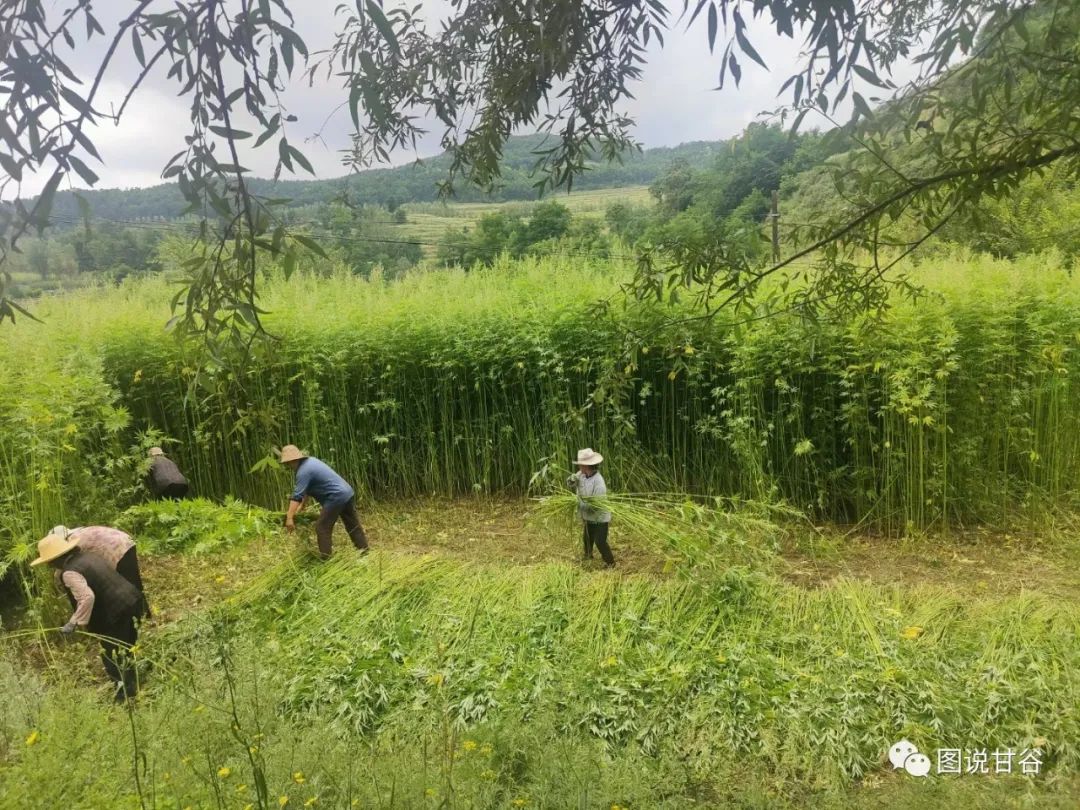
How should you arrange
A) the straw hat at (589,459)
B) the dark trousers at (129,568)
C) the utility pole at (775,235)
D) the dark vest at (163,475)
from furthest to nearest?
1. the dark vest at (163,475)
2. the straw hat at (589,459)
3. the dark trousers at (129,568)
4. the utility pole at (775,235)

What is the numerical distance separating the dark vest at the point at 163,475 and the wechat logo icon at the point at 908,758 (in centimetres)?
539

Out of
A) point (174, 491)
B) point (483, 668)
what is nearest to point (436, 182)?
point (483, 668)

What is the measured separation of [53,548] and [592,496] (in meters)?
3.03

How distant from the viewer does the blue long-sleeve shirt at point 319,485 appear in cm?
490

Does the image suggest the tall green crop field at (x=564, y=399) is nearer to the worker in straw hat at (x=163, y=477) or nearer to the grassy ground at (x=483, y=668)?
the worker in straw hat at (x=163, y=477)

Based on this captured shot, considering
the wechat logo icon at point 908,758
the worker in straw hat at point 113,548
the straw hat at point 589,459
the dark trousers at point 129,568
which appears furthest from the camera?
the straw hat at point 589,459

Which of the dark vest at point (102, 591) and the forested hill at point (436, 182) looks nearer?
the forested hill at point (436, 182)

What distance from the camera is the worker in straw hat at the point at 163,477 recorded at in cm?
573

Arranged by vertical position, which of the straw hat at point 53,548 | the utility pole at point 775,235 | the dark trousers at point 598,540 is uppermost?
the utility pole at point 775,235

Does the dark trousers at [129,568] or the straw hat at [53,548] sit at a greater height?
the straw hat at [53,548]

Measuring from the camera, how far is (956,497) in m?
5.61

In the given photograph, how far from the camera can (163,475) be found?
5.75 m

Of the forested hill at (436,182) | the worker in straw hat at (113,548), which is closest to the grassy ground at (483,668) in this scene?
the worker in straw hat at (113,548)

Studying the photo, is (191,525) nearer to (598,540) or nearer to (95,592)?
(95,592)
